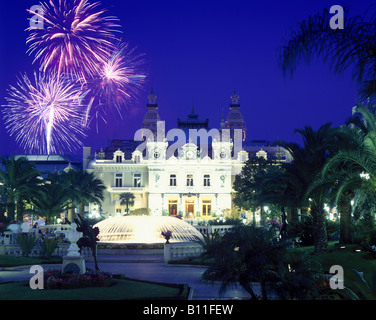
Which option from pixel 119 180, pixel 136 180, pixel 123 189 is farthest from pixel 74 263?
pixel 119 180

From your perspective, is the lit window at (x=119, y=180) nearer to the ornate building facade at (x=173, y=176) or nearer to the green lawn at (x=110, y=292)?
the ornate building facade at (x=173, y=176)

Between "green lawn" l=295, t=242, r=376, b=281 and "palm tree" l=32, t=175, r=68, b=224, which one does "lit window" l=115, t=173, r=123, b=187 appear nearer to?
"palm tree" l=32, t=175, r=68, b=224

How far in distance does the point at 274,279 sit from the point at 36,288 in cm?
758

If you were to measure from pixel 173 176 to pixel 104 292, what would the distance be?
60146 mm

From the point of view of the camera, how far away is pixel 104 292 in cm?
1550

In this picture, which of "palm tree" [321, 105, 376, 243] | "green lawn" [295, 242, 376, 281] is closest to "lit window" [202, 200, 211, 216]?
"green lawn" [295, 242, 376, 281]

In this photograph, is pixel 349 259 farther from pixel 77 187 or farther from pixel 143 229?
pixel 77 187

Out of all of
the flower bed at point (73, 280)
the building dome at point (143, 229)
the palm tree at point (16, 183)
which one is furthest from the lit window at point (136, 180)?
the flower bed at point (73, 280)

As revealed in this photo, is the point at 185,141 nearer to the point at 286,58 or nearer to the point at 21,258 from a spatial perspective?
the point at 21,258

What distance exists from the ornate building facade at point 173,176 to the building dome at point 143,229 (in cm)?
3649

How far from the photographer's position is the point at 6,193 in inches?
1432

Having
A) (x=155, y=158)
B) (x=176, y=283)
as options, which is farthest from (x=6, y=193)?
(x=155, y=158)

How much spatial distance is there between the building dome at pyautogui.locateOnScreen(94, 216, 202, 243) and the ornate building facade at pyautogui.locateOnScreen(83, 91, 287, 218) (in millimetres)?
36492

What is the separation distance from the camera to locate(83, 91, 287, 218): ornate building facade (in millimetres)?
74500
